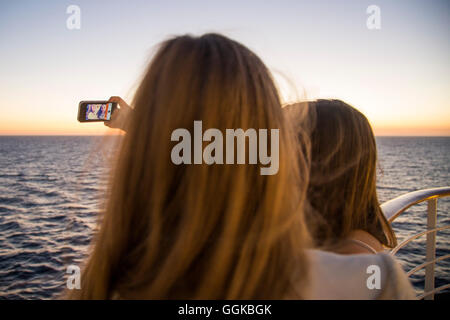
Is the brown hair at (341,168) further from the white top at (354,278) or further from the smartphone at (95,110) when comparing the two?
the smartphone at (95,110)

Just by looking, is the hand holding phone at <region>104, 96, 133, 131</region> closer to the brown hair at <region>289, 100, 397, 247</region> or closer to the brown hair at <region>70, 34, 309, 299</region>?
the brown hair at <region>70, 34, 309, 299</region>

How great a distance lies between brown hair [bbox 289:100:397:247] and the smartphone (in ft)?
2.79

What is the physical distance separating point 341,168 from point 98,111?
1118 mm

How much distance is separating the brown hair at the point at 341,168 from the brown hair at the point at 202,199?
0.64 metres

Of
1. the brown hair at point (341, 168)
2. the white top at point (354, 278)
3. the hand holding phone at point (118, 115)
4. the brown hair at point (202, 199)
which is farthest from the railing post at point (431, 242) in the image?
the hand holding phone at point (118, 115)

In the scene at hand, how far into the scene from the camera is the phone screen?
130 cm

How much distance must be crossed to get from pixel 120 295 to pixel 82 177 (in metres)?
0.39

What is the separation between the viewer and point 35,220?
16859mm

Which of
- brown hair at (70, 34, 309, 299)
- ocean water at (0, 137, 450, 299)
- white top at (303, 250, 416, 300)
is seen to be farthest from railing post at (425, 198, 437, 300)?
brown hair at (70, 34, 309, 299)

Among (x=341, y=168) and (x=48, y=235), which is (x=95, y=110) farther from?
(x=48, y=235)

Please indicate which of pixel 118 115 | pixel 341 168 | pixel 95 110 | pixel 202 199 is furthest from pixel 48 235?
pixel 202 199
